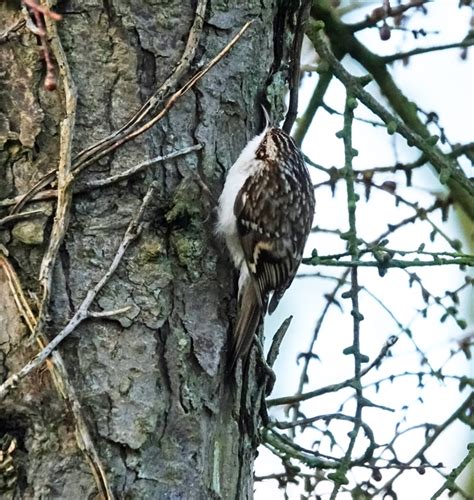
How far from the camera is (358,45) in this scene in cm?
345

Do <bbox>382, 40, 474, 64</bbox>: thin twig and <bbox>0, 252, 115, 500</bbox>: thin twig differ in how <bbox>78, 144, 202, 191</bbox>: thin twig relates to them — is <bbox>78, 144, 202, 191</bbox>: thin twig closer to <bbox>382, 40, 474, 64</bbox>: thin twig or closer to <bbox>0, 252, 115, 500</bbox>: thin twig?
<bbox>0, 252, 115, 500</bbox>: thin twig

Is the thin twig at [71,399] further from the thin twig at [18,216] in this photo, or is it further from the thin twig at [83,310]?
the thin twig at [18,216]

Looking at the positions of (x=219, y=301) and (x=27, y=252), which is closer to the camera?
(x=27, y=252)

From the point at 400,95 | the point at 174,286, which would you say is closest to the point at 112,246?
the point at 174,286

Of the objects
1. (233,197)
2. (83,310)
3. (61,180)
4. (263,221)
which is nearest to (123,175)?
(61,180)

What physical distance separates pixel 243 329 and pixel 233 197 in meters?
0.38

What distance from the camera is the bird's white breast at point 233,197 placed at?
8.43ft

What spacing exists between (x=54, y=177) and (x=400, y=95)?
1489mm

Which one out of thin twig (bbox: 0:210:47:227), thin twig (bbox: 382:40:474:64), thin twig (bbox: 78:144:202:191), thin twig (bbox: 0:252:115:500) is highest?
thin twig (bbox: 382:40:474:64)

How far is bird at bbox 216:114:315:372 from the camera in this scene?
101 inches

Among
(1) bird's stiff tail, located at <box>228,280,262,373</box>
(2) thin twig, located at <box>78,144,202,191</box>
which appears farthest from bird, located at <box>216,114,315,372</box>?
(2) thin twig, located at <box>78,144,202,191</box>

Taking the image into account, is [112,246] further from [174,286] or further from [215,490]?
[215,490]

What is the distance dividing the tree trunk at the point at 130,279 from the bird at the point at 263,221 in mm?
59

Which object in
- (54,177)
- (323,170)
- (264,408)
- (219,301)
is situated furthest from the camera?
(323,170)
